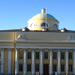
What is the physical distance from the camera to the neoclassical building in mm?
37188

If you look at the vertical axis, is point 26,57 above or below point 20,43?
below

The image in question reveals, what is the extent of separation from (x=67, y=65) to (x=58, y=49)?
168 inches

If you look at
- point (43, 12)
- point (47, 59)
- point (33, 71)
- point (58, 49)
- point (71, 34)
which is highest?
point (43, 12)

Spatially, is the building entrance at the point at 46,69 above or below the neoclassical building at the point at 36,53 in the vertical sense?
below

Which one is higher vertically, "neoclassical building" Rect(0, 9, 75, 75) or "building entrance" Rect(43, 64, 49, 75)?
"neoclassical building" Rect(0, 9, 75, 75)

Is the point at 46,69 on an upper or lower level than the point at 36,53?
lower

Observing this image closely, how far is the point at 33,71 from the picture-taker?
37.1 metres

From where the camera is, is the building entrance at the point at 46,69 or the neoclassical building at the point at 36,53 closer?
the neoclassical building at the point at 36,53

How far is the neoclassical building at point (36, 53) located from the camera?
1464 inches

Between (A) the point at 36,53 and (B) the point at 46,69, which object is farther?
(B) the point at 46,69

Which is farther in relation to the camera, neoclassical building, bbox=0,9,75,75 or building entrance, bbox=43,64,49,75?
building entrance, bbox=43,64,49,75

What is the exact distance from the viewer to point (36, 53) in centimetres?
3794

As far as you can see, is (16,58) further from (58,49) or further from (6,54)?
(58,49)

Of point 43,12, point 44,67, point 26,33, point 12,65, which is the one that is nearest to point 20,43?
point 26,33
